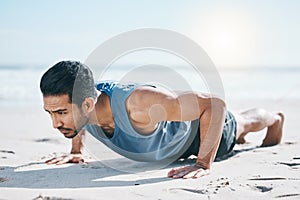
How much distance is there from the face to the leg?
71.4 inches

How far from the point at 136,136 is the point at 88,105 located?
47cm

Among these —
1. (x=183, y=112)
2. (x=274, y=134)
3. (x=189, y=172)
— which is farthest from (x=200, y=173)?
(x=274, y=134)

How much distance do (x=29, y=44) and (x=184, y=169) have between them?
30.1 m

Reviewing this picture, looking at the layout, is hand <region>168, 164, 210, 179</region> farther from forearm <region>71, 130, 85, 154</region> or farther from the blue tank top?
forearm <region>71, 130, 85, 154</region>

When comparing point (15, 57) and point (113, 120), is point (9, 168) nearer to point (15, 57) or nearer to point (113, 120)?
point (113, 120)

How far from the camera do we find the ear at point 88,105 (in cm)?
332

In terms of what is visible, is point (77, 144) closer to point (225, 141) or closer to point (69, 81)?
point (69, 81)

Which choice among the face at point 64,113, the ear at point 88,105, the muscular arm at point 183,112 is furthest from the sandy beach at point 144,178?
the ear at point 88,105

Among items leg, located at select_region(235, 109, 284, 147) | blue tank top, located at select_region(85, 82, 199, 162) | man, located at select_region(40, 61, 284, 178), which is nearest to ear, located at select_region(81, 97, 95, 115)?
man, located at select_region(40, 61, 284, 178)

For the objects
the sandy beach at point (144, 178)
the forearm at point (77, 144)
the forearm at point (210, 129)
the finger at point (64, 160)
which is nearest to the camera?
the sandy beach at point (144, 178)

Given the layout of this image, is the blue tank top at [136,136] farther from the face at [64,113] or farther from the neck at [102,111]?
the face at [64,113]

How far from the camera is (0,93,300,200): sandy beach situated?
280 centimetres

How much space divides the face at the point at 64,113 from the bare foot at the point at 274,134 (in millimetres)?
2315

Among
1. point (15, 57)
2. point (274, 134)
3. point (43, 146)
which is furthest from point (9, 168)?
point (15, 57)
